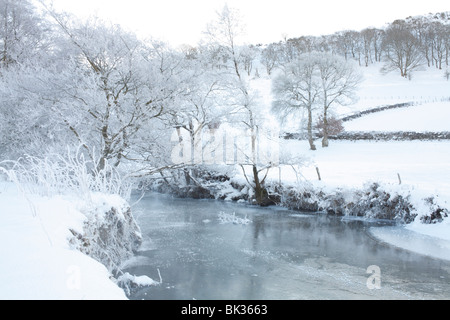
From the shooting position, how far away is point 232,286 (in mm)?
7340

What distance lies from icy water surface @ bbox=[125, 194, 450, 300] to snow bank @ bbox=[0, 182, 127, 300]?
8.33 feet

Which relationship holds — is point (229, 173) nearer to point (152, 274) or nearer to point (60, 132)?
point (60, 132)

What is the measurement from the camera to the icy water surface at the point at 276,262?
23.2 feet

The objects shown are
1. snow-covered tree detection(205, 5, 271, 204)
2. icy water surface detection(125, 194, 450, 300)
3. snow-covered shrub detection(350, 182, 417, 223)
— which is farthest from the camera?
snow-covered tree detection(205, 5, 271, 204)

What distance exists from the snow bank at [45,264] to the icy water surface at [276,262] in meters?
2.54

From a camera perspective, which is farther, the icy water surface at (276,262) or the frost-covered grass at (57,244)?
the icy water surface at (276,262)

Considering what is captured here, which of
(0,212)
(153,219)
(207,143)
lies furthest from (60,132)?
(0,212)

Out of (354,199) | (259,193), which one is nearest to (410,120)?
(354,199)

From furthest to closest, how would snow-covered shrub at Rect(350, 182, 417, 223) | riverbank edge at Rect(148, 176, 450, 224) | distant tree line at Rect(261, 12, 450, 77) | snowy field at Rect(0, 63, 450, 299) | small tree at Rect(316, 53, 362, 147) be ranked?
distant tree line at Rect(261, 12, 450, 77) → small tree at Rect(316, 53, 362, 147) → snow-covered shrub at Rect(350, 182, 417, 223) → riverbank edge at Rect(148, 176, 450, 224) → snowy field at Rect(0, 63, 450, 299)

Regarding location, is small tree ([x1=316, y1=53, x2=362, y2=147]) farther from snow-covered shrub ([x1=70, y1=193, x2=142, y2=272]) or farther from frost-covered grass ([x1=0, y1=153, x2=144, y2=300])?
frost-covered grass ([x1=0, y1=153, x2=144, y2=300])

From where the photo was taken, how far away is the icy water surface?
707 centimetres

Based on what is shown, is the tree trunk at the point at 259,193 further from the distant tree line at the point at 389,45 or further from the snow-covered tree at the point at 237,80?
the distant tree line at the point at 389,45

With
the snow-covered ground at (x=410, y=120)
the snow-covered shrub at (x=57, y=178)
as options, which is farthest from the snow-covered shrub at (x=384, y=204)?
the snow-covered ground at (x=410, y=120)

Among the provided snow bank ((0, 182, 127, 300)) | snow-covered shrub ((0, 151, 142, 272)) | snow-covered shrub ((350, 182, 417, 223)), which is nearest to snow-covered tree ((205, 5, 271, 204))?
snow-covered shrub ((350, 182, 417, 223))
